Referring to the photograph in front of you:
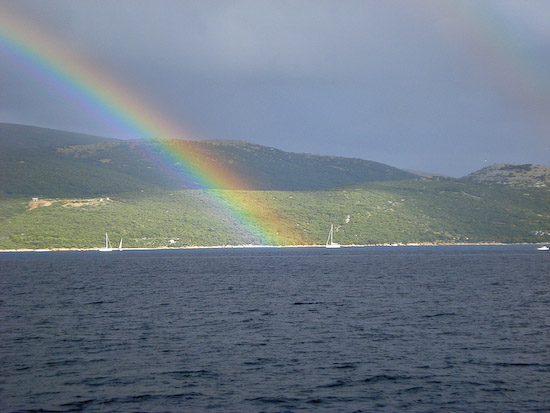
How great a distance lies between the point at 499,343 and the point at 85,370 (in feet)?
94.3

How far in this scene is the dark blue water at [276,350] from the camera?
105 feet

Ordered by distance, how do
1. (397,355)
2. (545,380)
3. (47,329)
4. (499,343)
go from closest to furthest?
1. (545,380)
2. (397,355)
3. (499,343)
4. (47,329)

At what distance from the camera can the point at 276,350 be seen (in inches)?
1714

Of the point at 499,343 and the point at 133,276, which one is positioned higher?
the point at 499,343

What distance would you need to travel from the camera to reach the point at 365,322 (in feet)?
183

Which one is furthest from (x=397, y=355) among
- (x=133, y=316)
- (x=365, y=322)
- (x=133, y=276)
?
(x=133, y=276)

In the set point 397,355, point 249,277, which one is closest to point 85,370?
point 397,355

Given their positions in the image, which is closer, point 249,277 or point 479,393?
point 479,393

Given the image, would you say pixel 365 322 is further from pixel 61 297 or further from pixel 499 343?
pixel 61 297

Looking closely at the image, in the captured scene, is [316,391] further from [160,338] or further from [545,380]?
[160,338]

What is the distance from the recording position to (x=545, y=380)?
3478 centimetres

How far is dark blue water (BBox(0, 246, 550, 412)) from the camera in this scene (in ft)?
105

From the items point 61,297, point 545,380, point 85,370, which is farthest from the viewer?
point 61,297

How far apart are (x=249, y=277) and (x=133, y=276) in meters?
22.4
